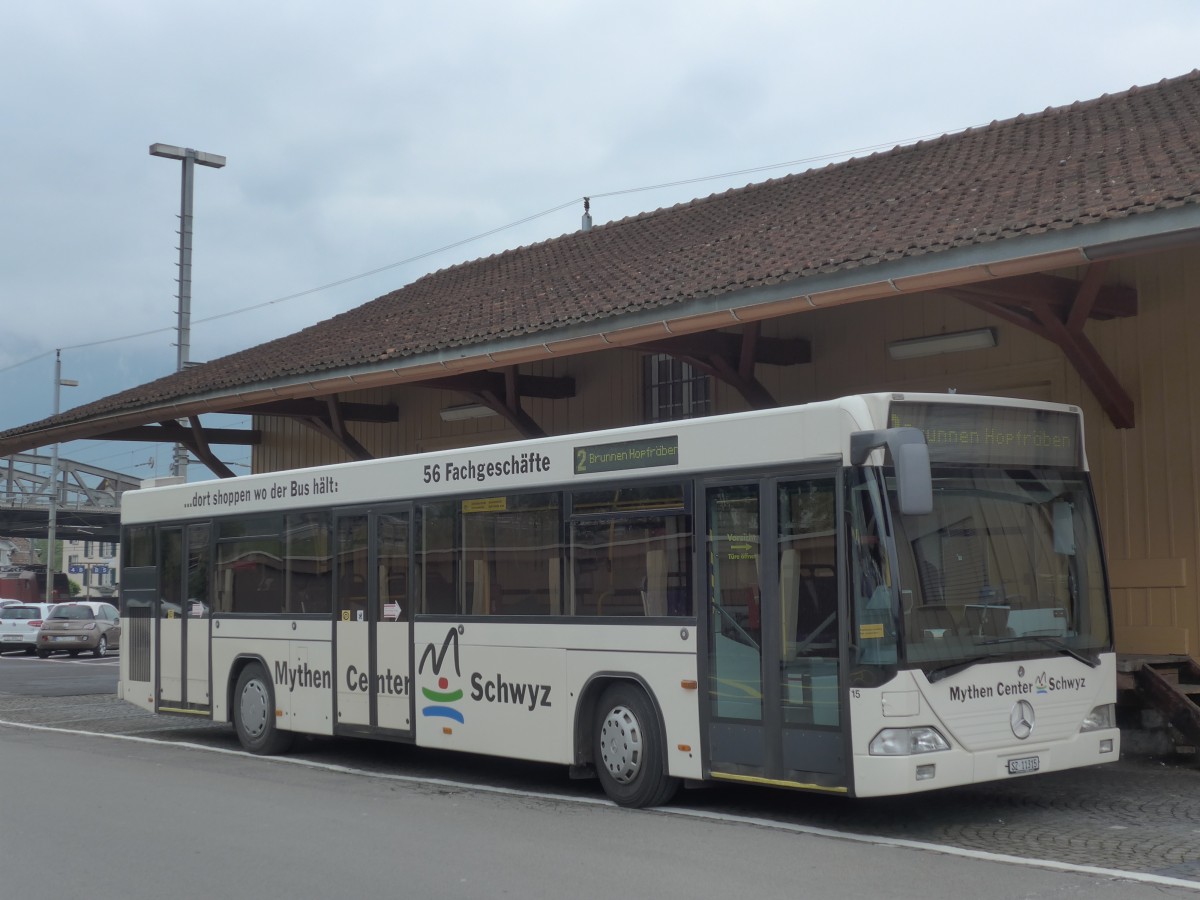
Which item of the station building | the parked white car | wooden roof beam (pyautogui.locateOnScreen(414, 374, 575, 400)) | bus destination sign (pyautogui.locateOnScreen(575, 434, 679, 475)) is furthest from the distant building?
bus destination sign (pyautogui.locateOnScreen(575, 434, 679, 475))

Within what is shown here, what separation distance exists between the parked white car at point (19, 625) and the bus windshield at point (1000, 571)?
1393 inches

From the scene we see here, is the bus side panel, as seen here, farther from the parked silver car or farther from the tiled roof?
the parked silver car

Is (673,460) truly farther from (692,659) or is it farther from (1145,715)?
(1145,715)

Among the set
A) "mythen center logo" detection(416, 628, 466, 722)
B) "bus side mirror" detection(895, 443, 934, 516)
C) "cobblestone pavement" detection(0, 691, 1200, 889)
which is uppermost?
"bus side mirror" detection(895, 443, 934, 516)

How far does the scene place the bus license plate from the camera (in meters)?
8.79

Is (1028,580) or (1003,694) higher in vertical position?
(1028,580)

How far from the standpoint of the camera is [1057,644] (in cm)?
921

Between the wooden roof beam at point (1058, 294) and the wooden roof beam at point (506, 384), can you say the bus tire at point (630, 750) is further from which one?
the wooden roof beam at point (506, 384)

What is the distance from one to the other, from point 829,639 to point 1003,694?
115cm

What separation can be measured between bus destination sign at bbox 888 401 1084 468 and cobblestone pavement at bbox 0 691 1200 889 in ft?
7.65

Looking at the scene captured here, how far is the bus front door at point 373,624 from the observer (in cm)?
1230

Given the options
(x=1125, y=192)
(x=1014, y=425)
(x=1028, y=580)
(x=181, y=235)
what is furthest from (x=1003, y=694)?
(x=181, y=235)

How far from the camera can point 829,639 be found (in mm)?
8719

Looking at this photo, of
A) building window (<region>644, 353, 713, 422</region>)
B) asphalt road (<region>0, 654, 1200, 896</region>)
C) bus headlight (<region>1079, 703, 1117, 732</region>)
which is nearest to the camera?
asphalt road (<region>0, 654, 1200, 896</region>)
